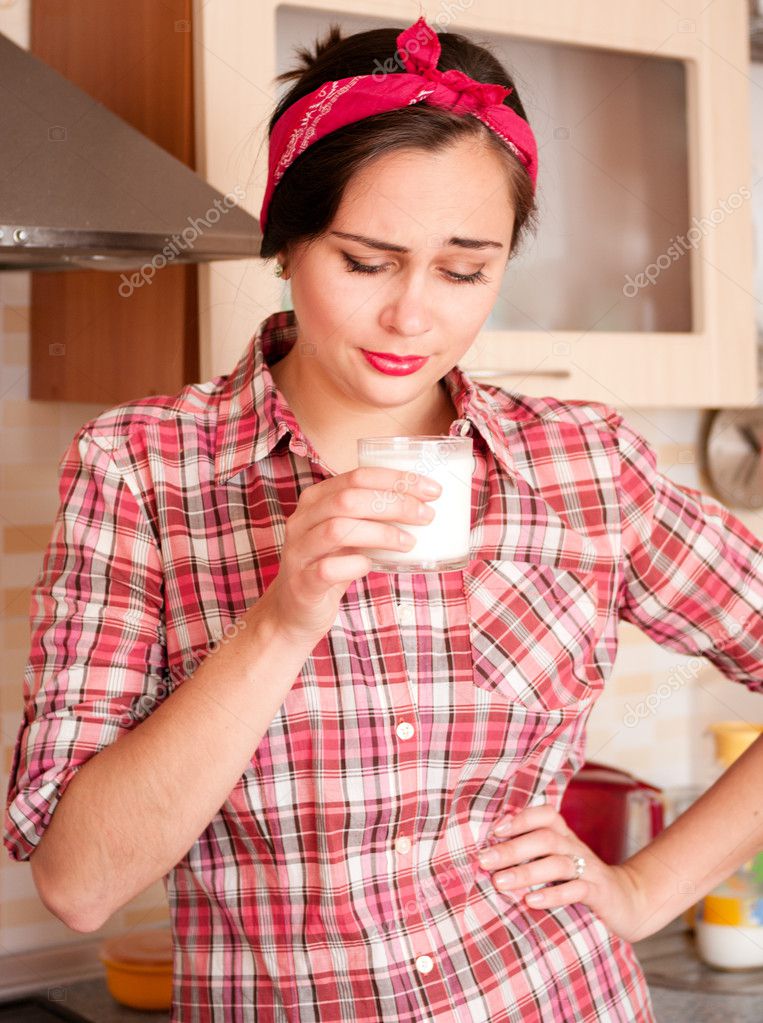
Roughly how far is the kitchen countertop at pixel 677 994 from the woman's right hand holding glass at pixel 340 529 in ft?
2.92

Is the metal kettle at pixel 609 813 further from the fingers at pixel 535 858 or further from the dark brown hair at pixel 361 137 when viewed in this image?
the dark brown hair at pixel 361 137

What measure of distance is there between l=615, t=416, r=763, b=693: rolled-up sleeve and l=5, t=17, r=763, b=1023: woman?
59 mm

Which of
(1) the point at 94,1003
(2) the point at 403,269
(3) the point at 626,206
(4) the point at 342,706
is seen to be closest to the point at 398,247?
(2) the point at 403,269

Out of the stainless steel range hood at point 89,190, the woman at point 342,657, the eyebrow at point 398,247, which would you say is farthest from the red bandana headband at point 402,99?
the stainless steel range hood at point 89,190

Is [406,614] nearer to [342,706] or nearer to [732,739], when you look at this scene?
[342,706]

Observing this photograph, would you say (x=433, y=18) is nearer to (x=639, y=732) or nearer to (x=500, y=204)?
(x=500, y=204)

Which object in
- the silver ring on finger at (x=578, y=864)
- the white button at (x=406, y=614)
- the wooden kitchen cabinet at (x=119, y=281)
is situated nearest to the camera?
the white button at (x=406, y=614)

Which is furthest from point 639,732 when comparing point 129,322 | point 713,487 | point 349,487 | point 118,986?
point 349,487

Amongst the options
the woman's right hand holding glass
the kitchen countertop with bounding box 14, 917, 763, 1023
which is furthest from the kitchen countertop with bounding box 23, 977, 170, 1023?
the woman's right hand holding glass

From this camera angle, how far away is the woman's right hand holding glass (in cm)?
84

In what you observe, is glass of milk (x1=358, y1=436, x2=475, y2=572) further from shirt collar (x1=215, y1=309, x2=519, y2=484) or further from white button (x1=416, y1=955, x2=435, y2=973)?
white button (x1=416, y1=955, x2=435, y2=973)

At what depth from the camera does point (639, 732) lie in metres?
2.19

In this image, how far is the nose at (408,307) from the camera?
99 cm

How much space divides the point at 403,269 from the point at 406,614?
0.99 feet
